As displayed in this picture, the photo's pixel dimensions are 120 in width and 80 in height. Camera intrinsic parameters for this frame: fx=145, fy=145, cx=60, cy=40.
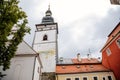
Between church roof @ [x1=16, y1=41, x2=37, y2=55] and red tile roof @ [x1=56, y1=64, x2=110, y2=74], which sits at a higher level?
church roof @ [x1=16, y1=41, x2=37, y2=55]

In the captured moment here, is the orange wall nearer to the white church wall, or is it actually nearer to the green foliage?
the white church wall

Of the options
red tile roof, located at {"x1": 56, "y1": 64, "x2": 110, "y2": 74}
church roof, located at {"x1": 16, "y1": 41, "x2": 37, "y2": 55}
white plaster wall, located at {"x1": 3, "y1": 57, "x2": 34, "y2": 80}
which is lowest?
white plaster wall, located at {"x1": 3, "y1": 57, "x2": 34, "y2": 80}

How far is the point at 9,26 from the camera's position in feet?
35.8

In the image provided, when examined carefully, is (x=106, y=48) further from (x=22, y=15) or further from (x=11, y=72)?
(x=22, y=15)

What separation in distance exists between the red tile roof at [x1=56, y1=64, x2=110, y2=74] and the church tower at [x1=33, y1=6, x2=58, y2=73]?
1.65 metres

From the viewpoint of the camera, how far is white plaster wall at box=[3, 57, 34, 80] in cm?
1733

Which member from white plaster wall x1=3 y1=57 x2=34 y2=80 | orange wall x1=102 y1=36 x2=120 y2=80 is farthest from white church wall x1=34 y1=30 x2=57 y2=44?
white plaster wall x1=3 y1=57 x2=34 y2=80

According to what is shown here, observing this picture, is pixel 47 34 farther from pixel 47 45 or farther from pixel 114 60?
pixel 114 60

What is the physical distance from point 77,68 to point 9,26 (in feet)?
68.5

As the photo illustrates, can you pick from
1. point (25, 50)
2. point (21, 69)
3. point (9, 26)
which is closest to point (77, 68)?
point (25, 50)

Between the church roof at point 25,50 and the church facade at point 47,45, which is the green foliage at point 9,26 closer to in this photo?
the church roof at point 25,50

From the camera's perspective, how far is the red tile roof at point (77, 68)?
27.5 meters

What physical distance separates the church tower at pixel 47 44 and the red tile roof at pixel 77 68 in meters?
1.65

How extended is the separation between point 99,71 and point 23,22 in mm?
19470
